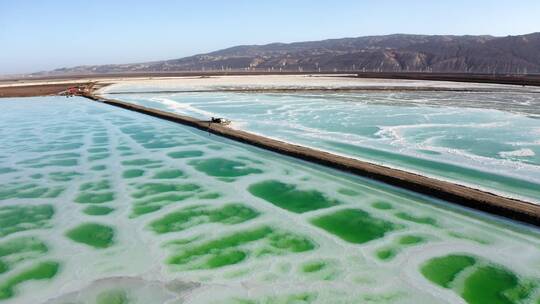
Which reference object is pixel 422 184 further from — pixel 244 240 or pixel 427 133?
pixel 427 133

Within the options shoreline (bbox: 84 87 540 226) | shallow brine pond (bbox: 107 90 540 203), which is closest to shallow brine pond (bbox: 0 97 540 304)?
shoreline (bbox: 84 87 540 226)

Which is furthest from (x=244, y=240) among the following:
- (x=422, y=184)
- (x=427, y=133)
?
(x=427, y=133)

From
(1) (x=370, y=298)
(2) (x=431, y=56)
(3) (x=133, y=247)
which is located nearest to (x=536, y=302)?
(1) (x=370, y=298)

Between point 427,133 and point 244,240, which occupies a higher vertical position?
point 427,133

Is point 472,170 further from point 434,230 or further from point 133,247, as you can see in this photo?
point 133,247

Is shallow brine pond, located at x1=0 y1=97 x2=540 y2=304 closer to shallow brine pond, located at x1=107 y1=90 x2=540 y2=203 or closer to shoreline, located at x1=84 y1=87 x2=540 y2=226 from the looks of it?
shoreline, located at x1=84 y1=87 x2=540 y2=226

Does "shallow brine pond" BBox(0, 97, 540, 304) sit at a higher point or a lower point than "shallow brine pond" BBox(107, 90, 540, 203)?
lower
